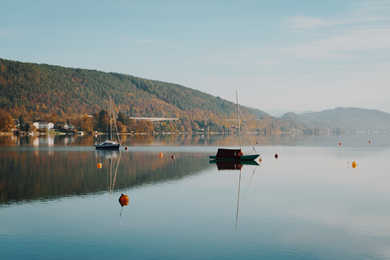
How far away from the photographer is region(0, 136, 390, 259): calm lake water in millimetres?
19047

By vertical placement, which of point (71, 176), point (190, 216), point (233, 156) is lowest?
point (190, 216)

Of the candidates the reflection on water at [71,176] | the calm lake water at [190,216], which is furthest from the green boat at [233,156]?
the calm lake water at [190,216]

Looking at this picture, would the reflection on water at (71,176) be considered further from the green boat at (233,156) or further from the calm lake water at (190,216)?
the green boat at (233,156)

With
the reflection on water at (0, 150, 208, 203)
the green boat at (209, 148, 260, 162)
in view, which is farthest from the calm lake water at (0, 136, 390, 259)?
the green boat at (209, 148, 260, 162)

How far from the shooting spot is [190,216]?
2619 cm

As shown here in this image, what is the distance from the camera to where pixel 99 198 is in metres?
31.4

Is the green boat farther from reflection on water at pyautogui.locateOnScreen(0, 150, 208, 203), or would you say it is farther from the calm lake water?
the calm lake water

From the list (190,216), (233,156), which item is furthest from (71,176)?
(233,156)

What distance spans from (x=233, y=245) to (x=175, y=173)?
29451mm

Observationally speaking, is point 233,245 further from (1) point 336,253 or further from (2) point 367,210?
(2) point 367,210

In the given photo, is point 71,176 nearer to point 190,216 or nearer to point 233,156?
point 190,216

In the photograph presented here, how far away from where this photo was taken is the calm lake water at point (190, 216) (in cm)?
1905

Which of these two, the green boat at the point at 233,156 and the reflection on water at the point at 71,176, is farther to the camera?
the green boat at the point at 233,156

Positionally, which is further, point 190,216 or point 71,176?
point 71,176
